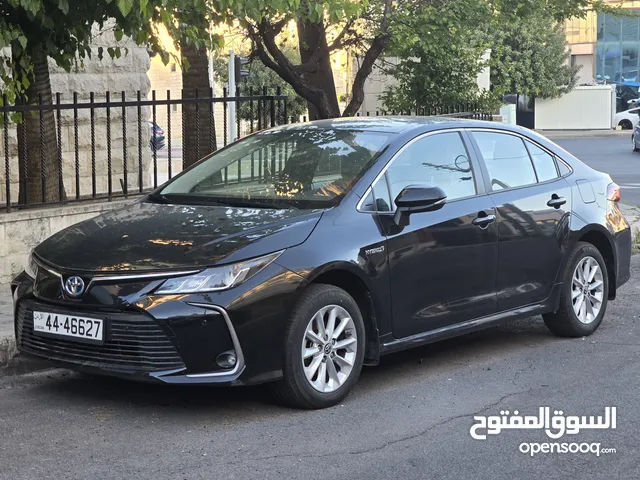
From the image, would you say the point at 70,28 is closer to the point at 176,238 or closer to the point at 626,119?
the point at 176,238

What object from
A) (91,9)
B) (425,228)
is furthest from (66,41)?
(425,228)

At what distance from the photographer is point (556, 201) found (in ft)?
24.4

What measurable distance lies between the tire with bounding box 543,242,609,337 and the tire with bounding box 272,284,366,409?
209 cm

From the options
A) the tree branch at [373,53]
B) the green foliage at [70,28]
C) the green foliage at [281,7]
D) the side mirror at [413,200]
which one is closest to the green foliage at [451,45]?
the tree branch at [373,53]

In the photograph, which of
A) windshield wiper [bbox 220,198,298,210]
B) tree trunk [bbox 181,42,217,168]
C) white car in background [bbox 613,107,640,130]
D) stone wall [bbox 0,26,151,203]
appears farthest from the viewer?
white car in background [bbox 613,107,640,130]

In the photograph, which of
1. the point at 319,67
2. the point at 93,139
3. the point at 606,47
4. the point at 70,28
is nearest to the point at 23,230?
the point at 93,139

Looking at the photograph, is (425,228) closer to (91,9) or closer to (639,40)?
(91,9)

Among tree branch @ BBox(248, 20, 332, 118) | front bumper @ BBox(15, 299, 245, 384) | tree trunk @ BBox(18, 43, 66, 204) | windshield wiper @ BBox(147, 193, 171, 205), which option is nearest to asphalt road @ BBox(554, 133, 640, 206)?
tree branch @ BBox(248, 20, 332, 118)

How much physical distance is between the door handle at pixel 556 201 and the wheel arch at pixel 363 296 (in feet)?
6.17

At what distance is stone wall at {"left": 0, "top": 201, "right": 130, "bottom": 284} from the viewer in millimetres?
9320

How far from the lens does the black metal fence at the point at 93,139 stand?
9883 millimetres

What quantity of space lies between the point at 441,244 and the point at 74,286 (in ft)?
7.13

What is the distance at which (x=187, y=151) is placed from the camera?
41.8ft

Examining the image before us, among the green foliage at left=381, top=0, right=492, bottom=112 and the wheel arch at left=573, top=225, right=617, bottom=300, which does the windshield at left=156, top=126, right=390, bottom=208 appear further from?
the green foliage at left=381, top=0, right=492, bottom=112
